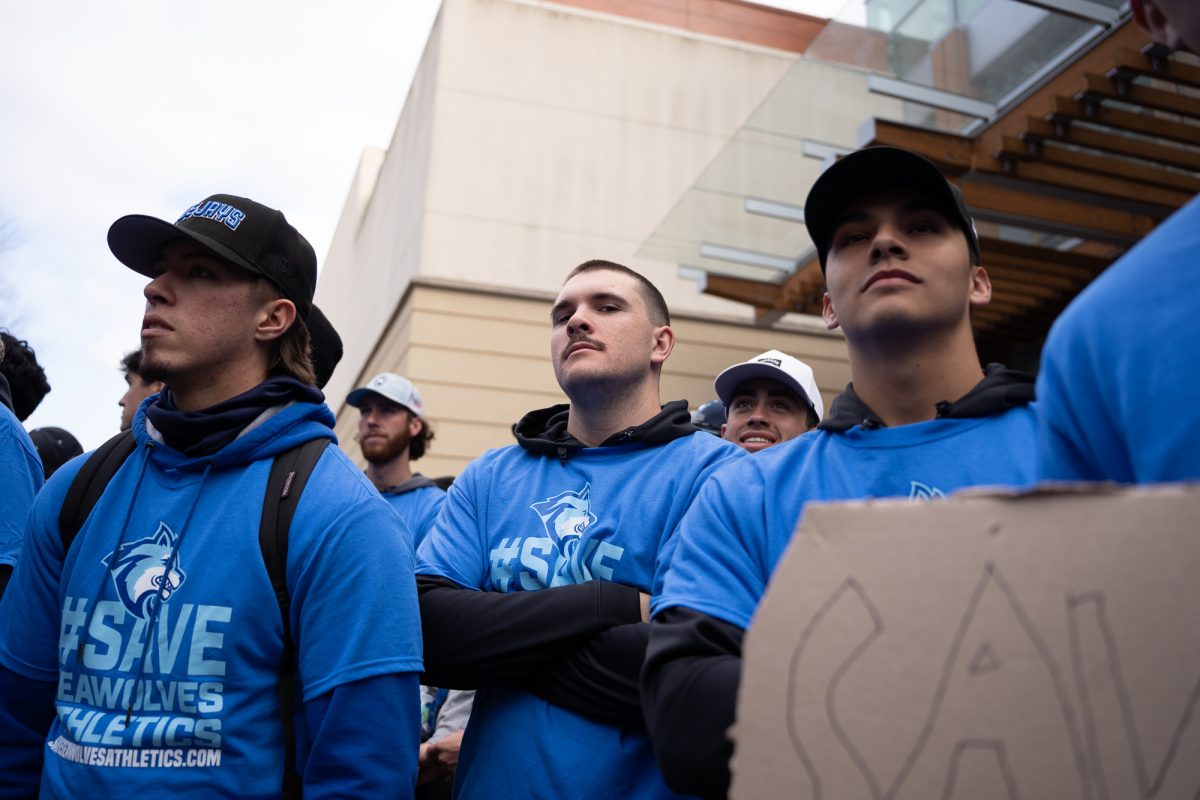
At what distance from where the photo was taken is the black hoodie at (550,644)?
1.98 meters

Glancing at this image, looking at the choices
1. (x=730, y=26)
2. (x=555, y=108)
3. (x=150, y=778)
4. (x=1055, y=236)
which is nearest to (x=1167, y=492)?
(x=150, y=778)

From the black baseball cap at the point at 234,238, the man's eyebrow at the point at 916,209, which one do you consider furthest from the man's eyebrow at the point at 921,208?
the black baseball cap at the point at 234,238

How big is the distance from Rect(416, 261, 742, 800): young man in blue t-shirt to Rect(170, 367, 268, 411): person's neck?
62cm

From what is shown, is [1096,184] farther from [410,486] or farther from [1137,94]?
[410,486]

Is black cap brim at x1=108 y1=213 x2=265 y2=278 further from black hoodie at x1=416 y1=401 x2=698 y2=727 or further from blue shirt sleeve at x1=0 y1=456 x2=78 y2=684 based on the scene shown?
black hoodie at x1=416 y1=401 x2=698 y2=727

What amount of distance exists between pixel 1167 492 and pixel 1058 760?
9.3 inches

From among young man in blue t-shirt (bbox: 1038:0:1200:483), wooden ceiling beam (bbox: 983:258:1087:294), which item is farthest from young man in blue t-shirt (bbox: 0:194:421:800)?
wooden ceiling beam (bbox: 983:258:1087:294)

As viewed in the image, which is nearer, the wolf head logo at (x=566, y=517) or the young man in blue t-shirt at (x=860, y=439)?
the young man in blue t-shirt at (x=860, y=439)

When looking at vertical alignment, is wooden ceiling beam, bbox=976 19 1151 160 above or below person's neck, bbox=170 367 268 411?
above

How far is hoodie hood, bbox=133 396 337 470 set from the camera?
215cm

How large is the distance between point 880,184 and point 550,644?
1158 millimetres

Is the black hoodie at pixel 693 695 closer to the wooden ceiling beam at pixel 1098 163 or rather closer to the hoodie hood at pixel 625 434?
the hoodie hood at pixel 625 434

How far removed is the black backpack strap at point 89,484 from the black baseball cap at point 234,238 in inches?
19.2

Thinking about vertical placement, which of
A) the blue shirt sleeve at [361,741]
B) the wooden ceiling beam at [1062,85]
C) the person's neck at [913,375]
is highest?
the wooden ceiling beam at [1062,85]
